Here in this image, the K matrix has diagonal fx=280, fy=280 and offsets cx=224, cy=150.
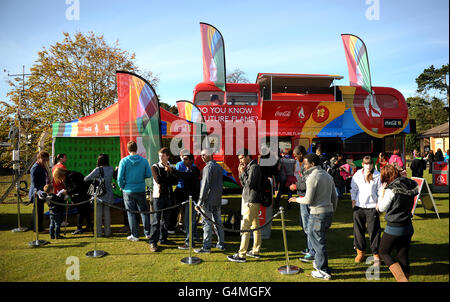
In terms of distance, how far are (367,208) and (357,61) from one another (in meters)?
8.27

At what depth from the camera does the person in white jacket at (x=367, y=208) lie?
4.29 meters

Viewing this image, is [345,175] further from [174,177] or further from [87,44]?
[87,44]

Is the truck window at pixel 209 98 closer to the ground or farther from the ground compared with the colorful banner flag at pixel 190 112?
farther from the ground

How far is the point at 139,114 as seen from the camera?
19.6ft

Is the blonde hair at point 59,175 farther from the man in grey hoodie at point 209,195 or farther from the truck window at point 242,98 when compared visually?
the truck window at point 242,98

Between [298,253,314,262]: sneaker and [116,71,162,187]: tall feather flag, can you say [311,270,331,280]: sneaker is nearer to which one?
[298,253,314,262]: sneaker

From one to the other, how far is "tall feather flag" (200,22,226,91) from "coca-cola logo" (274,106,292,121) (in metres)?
2.29

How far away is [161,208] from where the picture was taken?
5.12 meters

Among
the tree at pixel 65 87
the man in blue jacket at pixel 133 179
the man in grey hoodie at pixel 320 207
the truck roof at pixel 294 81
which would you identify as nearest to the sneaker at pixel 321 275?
the man in grey hoodie at pixel 320 207

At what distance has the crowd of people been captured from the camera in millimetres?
3518

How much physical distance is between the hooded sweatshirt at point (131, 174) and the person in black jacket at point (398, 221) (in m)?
3.99

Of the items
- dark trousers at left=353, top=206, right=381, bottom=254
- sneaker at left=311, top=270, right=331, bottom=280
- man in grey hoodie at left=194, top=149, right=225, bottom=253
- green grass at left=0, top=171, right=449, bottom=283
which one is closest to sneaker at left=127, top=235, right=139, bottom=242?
green grass at left=0, top=171, right=449, bottom=283

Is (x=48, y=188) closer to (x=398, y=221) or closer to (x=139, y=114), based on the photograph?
(x=139, y=114)

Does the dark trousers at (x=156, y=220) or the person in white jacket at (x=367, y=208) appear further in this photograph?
the dark trousers at (x=156, y=220)
